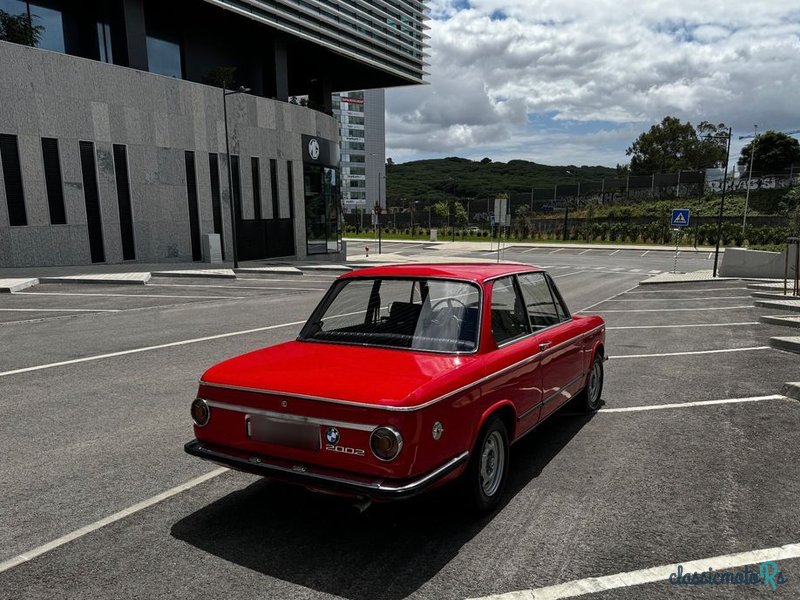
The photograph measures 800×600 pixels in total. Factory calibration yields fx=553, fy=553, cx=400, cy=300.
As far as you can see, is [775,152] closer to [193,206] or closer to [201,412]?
[193,206]

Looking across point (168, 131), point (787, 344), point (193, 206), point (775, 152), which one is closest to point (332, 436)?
point (787, 344)

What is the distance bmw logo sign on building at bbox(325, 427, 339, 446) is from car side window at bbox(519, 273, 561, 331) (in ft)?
7.15

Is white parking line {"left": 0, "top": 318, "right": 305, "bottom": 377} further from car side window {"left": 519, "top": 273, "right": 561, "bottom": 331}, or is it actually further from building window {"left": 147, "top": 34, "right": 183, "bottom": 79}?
building window {"left": 147, "top": 34, "right": 183, "bottom": 79}

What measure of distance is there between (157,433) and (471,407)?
341 centimetres

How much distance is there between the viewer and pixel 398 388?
3.23 metres

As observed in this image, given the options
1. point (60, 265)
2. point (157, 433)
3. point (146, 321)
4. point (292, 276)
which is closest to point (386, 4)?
point (292, 276)

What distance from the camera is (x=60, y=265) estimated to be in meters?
21.7

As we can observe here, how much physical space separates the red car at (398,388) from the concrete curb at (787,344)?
6117 millimetres

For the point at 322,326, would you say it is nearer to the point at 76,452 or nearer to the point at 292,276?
the point at 76,452

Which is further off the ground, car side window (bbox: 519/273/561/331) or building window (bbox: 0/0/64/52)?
building window (bbox: 0/0/64/52)

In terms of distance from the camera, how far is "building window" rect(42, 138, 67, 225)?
20.8 meters

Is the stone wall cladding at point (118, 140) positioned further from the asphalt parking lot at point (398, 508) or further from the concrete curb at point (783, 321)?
the concrete curb at point (783, 321)

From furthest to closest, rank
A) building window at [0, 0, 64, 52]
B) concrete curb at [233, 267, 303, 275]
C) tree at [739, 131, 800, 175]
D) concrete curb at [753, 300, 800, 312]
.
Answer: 1. tree at [739, 131, 800, 175]
2. concrete curb at [233, 267, 303, 275]
3. building window at [0, 0, 64, 52]
4. concrete curb at [753, 300, 800, 312]

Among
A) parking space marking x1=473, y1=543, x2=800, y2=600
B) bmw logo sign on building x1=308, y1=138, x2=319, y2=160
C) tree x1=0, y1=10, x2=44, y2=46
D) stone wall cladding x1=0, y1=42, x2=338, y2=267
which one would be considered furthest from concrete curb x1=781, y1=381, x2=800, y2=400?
bmw logo sign on building x1=308, y1=138, x2=319, y2=160
